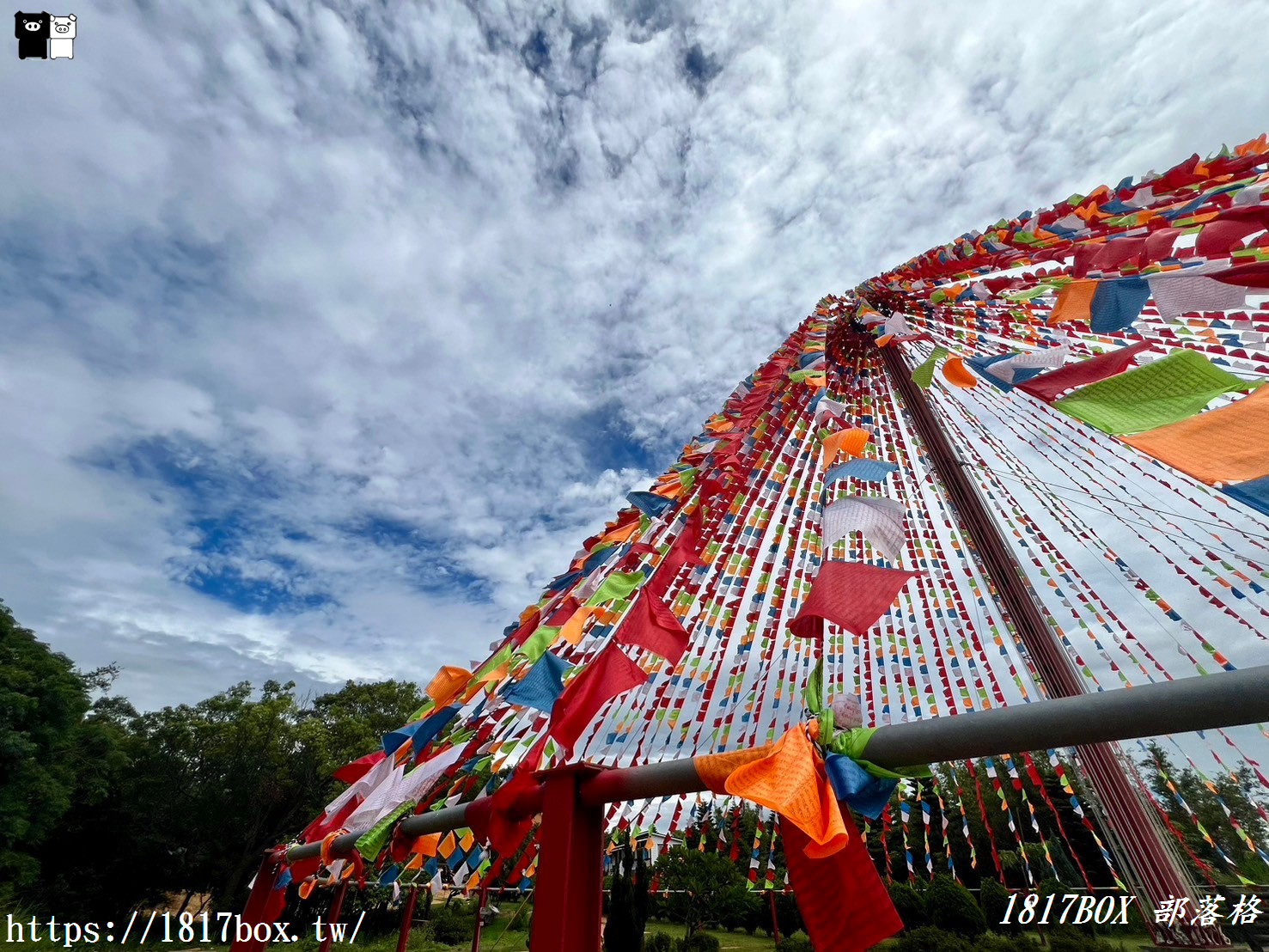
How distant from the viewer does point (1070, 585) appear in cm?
363

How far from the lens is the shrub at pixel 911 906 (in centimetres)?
920

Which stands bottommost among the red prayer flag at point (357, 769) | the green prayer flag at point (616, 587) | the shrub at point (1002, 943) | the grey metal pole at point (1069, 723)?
the shrub at point (1002, 943)

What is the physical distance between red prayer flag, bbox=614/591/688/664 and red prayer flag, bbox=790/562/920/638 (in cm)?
45

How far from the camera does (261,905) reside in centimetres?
381

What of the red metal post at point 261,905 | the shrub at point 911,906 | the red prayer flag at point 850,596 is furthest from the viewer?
the shrub at point 911,906

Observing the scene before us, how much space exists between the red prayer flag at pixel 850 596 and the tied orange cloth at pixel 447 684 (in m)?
1.37

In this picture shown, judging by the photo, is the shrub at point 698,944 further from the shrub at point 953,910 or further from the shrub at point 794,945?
the shrub at point 953,910

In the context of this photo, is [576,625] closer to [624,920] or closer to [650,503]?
[650,503]

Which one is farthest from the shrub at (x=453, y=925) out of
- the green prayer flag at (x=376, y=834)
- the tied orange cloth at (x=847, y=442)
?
the tied orange cloth at (x=847, y=442)

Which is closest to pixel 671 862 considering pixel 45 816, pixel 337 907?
pixel 337 907

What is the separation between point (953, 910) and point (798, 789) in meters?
11.1

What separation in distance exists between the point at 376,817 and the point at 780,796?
68.0 inches

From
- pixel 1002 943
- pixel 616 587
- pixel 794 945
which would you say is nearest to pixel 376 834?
pixel 616 587

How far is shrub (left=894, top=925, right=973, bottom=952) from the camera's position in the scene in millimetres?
7992
